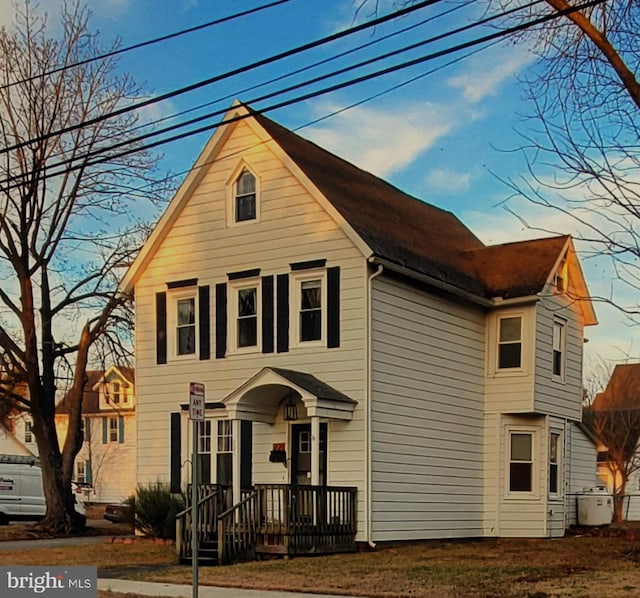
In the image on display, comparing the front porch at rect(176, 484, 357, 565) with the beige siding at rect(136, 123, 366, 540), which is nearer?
the front porch at rect(176, 484, 357, 565)

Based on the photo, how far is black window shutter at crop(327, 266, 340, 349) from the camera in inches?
755

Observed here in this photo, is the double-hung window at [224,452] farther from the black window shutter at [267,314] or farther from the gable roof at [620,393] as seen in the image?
the gable roof at [620,393]

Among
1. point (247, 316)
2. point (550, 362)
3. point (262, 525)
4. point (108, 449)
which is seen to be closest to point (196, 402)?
point (262, 525)

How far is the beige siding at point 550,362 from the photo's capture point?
22625mm

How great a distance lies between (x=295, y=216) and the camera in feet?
66.1

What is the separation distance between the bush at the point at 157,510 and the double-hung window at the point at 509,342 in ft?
27.5

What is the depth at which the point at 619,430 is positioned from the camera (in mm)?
37812

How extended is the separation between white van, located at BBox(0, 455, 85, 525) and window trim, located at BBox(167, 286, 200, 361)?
1149 centimetres

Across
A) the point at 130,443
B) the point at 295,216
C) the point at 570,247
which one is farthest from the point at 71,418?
the point at 130,443

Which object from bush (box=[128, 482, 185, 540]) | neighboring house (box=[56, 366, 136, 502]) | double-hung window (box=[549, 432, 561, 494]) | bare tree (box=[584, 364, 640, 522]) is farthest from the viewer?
neighboring house (box=[56, 366, 136, 502])

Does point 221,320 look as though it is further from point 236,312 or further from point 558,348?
point 558,348

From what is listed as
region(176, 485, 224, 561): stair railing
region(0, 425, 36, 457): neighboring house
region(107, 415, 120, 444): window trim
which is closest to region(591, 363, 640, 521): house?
region(176, 485, 224, 561): stair railing

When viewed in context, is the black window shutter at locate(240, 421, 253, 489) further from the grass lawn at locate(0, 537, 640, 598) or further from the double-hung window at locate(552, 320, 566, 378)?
the double-hung window at locate(552, 320, 566, 378)

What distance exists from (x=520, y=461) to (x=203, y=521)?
8.96 m
